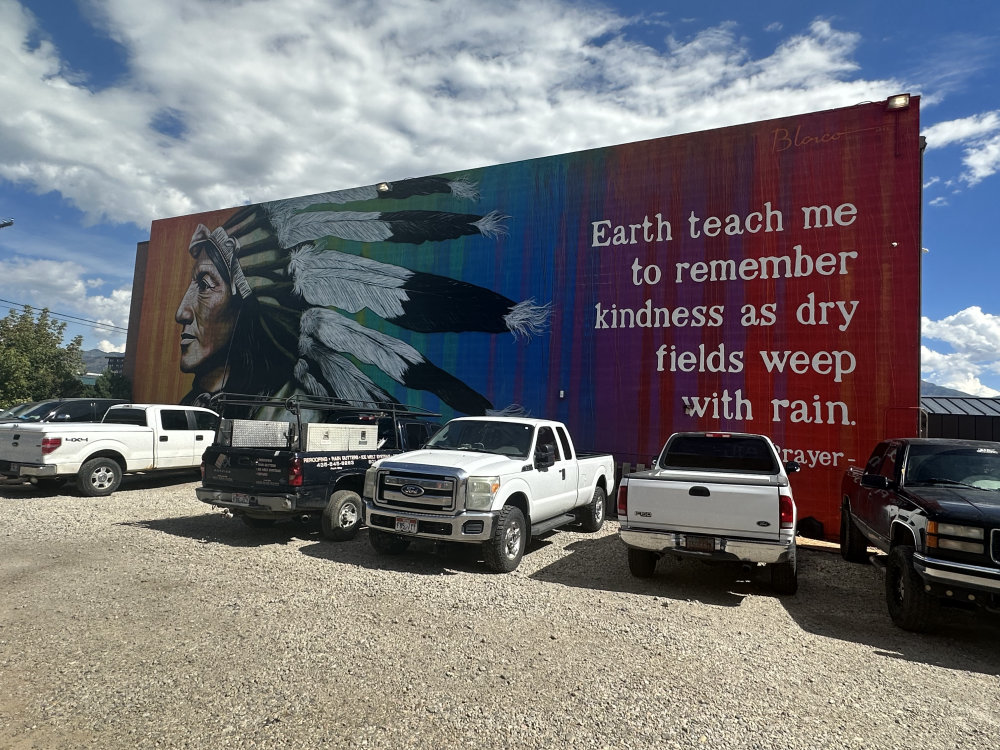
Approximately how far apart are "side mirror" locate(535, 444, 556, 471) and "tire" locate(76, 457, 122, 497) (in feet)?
29.6

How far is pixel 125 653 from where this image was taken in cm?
450

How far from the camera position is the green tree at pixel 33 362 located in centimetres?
2433

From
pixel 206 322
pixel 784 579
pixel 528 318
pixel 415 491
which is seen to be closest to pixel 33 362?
pixel 206 322

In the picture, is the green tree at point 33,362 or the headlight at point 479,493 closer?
the headlight at point 479,493

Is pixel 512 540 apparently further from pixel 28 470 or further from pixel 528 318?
pixel 28 470

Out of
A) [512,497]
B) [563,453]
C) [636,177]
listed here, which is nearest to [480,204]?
[636,177]

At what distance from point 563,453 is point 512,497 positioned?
1.77m

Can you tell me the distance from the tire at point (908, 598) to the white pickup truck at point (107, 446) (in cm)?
1156

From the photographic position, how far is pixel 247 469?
333 inches

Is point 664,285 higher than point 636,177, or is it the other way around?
point 636,177

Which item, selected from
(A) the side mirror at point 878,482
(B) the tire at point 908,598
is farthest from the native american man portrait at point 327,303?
(B) the tire at point 908,598

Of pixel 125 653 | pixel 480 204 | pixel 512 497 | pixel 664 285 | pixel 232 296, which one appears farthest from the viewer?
pixel 232 296

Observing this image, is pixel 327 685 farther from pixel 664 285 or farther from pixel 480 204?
pixel 480 204

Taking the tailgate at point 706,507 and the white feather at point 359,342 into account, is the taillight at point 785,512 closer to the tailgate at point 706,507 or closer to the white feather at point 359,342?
the tailgate at point 706,507
